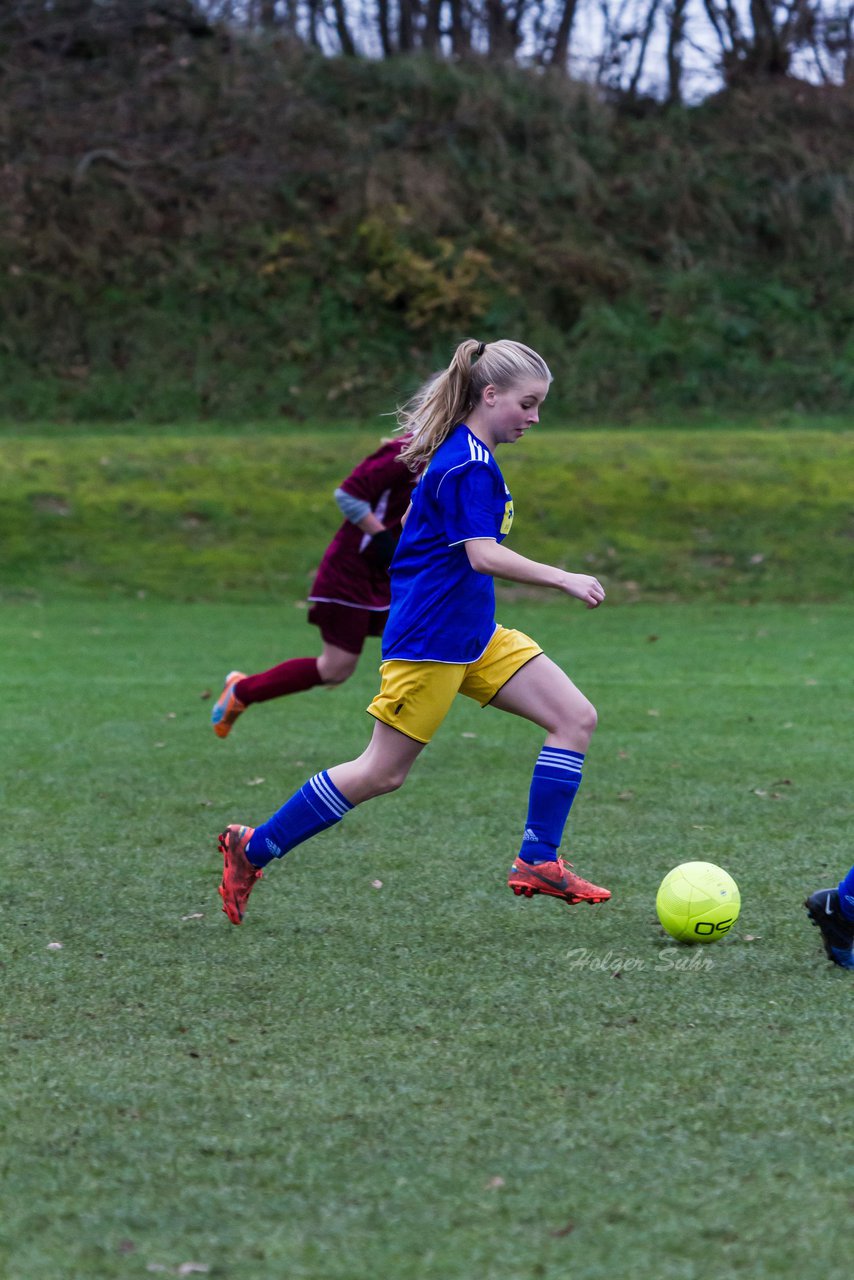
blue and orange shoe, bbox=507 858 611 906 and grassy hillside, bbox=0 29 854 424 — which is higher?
grassy hillside, bbox=0 29 854 424

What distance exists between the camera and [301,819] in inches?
189

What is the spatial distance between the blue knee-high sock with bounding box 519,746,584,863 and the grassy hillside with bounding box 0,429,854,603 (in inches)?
438

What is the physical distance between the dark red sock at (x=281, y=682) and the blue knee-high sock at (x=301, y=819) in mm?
3050

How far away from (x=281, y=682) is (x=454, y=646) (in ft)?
10.8

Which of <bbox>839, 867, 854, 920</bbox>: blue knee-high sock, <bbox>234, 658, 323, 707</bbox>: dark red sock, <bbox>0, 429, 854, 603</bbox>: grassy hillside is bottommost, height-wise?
<bbox>0, 429, 854, 603</bbox>: grassy hillside

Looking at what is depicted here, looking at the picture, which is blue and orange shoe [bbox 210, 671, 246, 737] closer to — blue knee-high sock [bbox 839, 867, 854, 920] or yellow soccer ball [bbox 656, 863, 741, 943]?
yellow soccer ball [bbox 656, 863, 741, 943]

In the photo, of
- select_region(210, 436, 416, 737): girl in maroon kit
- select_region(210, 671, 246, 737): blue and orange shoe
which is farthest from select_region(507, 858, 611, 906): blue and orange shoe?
select_region(210, 671, 246, 737): blue and orange shoe

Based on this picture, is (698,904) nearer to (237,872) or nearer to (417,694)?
(417,694)

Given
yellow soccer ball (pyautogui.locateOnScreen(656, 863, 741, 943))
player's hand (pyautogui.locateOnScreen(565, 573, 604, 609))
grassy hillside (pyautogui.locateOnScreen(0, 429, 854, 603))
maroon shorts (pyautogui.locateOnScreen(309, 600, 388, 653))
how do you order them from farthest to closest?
grassy hillside (pyautogui.locateOnScreen(0, 429, 854, 603)), maroon shorts (pyautogui.locateOnScreen(309, 600, 388, 653)), yellow soccer ball (pyautogui.locateOnScreen(656, 863, 741, 943)), player's hand (pyautogui.locateOnScreen(565, 573, 604, 609))

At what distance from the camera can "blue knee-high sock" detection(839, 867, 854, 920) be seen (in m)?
4.33

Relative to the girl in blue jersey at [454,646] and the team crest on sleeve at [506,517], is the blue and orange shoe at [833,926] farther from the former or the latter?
the team crest on sleeve at [506,517]

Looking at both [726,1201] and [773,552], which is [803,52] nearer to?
[773,552]

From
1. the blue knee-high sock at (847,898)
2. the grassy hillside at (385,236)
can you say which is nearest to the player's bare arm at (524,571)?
the blue knee-high sock at (847,898)

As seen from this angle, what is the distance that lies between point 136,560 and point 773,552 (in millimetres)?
7300
